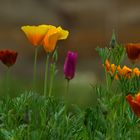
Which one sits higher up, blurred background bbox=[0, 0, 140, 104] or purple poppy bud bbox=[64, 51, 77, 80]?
blurred background bbox=[0, 0, 140, 104]

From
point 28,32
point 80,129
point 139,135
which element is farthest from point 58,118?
point 28,32

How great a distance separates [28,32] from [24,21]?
322cm

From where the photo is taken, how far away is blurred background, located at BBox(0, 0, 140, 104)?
491 centimetres

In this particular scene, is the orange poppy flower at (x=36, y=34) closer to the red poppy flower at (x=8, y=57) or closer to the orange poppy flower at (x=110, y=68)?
the red poppy flower at (x=8, y=57)

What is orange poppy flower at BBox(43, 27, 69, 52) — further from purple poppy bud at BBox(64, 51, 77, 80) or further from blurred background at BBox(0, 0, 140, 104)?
blurred background at BBox(0, 0, 140, 104)

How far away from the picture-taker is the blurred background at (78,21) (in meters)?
4.91

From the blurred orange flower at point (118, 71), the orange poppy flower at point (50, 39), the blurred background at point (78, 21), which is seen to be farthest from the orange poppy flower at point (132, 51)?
the blurred background at point (78, 21)

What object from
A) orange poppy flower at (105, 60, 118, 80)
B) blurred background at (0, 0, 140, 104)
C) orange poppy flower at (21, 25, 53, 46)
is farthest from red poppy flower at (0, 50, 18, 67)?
blurred background at (0, 0, 140, 104)

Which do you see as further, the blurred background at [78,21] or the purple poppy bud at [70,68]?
the blurred background at [78,21]

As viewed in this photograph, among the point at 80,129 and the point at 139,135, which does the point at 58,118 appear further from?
the point at 139,135

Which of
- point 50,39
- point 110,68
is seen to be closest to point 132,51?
point 110,68

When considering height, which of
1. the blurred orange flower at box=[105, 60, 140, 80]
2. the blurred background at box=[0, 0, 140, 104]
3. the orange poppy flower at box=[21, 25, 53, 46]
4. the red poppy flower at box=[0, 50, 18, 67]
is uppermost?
the blurred background at box=[0, 0, 140, 104]

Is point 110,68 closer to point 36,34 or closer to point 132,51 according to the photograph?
point 132,51

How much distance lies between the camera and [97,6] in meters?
4.99
